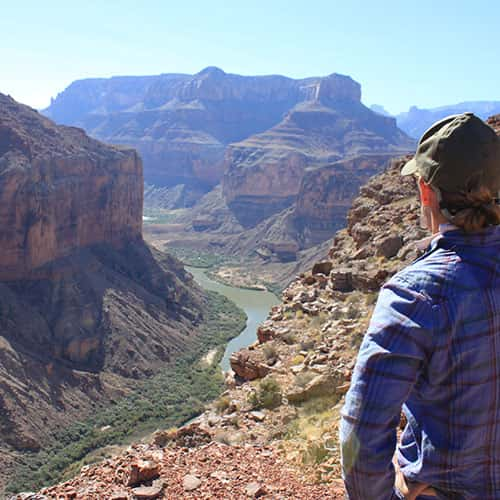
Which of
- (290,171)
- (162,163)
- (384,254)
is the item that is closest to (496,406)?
(384,254)

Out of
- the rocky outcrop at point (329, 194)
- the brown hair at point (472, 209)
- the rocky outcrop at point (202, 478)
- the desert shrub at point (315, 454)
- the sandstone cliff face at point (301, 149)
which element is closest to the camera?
the brown hair at point (472, 209)

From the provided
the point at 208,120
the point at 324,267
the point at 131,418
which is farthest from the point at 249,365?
the point at 208,120

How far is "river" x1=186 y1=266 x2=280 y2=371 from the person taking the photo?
150 ft

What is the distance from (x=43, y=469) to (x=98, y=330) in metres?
13.4

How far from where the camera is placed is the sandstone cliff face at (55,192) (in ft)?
117

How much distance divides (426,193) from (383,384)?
81cm

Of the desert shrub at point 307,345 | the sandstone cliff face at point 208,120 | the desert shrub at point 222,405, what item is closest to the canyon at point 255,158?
the sandstone cliff face at point 208,120

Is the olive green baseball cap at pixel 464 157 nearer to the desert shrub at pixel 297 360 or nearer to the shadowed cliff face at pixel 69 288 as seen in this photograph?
the desert shrub at pixel 297 360

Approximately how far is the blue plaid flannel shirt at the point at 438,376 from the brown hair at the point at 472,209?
42 mm

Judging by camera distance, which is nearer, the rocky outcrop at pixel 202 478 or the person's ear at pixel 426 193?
the person's ear at pixel 426 193

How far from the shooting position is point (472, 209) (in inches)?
84.7

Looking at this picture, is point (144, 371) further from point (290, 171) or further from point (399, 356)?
point (290, 171)

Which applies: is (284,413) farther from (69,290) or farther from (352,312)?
(69,290)

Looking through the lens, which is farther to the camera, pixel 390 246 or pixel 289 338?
pixel 390 246
